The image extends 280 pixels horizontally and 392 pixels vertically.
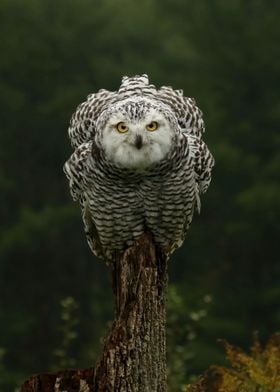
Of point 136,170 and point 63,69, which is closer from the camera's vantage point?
point 136,170

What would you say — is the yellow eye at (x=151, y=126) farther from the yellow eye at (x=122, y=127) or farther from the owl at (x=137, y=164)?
the yellow eye at (x=122, y=127)

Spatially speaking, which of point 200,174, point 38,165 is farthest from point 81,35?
point 200,174

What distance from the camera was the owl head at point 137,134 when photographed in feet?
27.4

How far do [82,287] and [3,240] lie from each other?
2280 millimetres

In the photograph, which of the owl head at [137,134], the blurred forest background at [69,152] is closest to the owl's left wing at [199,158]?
the owl head at [137,134]

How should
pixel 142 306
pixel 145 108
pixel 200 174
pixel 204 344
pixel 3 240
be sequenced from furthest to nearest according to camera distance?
pixel 3 240
pixel 204 344
pixel 200 174
pixel 145 108
pixel 142 306

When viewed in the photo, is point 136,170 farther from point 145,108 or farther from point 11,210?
point 11,210

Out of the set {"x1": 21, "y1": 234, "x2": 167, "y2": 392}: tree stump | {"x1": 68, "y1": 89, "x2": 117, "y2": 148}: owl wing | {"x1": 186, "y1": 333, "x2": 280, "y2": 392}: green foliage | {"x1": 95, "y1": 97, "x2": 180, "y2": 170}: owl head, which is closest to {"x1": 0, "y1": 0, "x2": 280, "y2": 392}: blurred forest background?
{"x1": 68, "y1": 89, "x2": 117, "y2": 148}: owl wing

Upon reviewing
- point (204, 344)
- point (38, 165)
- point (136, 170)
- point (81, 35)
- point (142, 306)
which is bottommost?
point (142, 306)

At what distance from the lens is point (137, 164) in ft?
27.7

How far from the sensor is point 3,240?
34.2 metres

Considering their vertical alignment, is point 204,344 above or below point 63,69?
below

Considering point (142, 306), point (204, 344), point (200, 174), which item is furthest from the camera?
point (204, 344)

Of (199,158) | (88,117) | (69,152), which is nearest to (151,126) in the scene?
(199,158)
